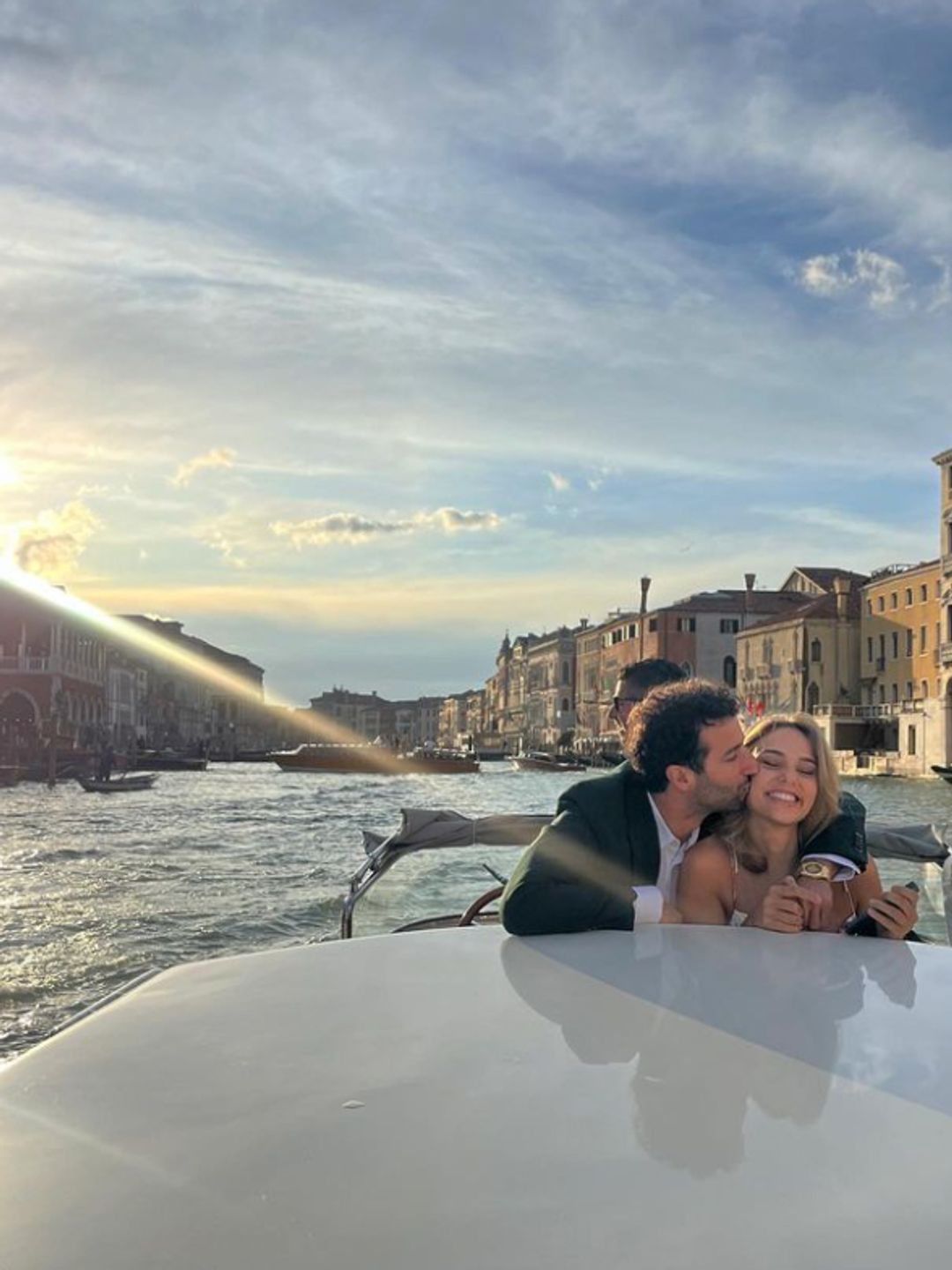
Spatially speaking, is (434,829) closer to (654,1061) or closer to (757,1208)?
(654,1061)

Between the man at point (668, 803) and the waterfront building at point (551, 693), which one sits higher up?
the waterfront building at point (551, 693)

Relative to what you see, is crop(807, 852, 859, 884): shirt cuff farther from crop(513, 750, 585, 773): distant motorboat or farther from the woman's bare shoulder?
crop(513, 750, 585, 773): distant motorboat

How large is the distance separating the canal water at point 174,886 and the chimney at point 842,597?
21543 millimetres

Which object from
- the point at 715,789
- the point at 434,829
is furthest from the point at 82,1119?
the point at 434,829

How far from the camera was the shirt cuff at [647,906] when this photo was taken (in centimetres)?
187

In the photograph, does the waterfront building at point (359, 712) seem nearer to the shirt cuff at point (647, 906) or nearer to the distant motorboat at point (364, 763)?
the distant motorboat at point (364, 763)

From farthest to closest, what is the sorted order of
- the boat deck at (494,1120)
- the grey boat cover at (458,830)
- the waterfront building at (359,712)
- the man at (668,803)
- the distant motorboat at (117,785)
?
the waterfront building at (359,712)
the distant motorboat at (117,785)
the grey boat cover at (458,830)
the man at (668,803)
the boat deck at (494,1120)

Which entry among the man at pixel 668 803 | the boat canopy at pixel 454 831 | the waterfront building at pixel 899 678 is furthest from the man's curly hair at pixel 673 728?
the waterfront building at pixel 899 678

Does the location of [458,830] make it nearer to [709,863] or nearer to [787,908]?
[709,863]

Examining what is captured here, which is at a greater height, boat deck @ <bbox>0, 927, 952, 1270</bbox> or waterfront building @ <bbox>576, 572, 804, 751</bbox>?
waterfront building @ <bbox>576, 572, 804, 751</bbox>

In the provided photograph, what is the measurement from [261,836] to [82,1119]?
15.5m

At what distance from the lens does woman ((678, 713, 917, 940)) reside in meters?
2.07

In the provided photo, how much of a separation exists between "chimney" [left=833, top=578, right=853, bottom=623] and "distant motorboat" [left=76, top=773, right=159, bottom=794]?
26020 mm

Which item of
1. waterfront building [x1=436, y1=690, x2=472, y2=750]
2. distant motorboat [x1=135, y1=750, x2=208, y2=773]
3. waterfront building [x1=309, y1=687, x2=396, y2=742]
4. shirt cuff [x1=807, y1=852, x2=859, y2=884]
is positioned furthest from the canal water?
waterfront building [x1=309, y1=687, x2=396, y2=742]
